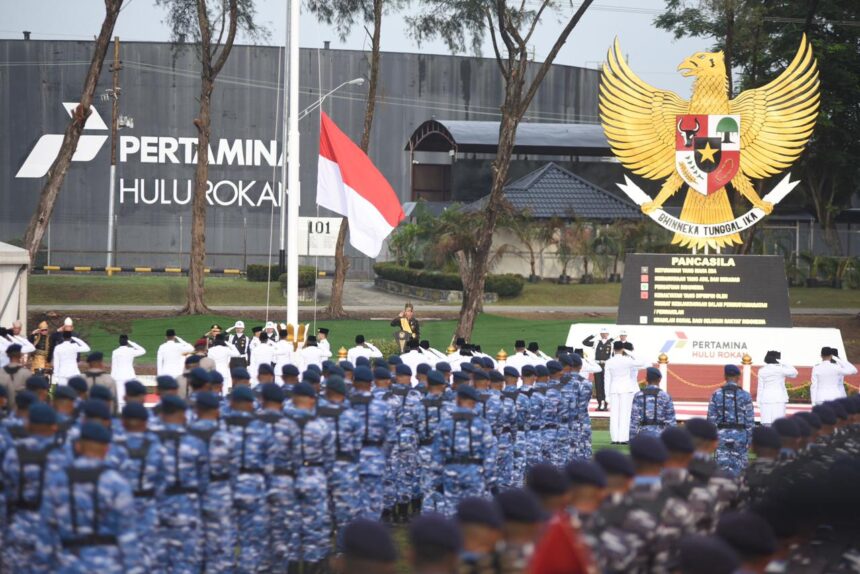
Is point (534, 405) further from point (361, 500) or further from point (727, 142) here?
point (727, 142)

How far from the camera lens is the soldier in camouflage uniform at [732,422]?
44.6 feet

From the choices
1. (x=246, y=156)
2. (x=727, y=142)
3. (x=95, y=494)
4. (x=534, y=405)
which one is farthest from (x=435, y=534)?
(x=246, y=156)

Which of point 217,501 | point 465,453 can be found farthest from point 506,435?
point 217,501

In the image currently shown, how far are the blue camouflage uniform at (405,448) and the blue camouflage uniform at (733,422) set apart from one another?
3789mm

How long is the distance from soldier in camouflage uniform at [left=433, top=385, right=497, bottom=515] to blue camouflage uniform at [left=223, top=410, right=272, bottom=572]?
2.08 m

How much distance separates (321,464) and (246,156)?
44633 mm

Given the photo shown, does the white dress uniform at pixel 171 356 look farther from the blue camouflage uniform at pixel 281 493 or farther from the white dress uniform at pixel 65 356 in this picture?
the blue camouflage uniform at pixel 281 493

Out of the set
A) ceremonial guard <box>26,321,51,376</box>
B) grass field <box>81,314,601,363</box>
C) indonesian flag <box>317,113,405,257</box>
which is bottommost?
grass field <box>81,314,601,363</box>

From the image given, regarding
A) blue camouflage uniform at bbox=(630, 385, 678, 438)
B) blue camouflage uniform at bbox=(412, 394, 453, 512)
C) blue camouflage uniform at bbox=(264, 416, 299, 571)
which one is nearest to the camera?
blue camouflage uniform at bbox=(264, 416, 299, 571)

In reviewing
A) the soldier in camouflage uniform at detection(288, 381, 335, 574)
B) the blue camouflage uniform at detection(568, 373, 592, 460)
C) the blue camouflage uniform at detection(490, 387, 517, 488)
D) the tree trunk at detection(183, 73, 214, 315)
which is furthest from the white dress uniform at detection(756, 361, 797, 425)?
the tree trunk at detection(183, 73, 214, 315)

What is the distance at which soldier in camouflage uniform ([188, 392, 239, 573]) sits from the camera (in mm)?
8523

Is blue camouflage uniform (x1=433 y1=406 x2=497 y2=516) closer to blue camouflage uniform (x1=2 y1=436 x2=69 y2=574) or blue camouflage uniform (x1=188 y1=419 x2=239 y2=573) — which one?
blue camouflage uniform (x1=188 y1=419 x2=239 y2=573)

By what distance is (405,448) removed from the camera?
12.2 metres

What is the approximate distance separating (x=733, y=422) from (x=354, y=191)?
8093 millimetres
